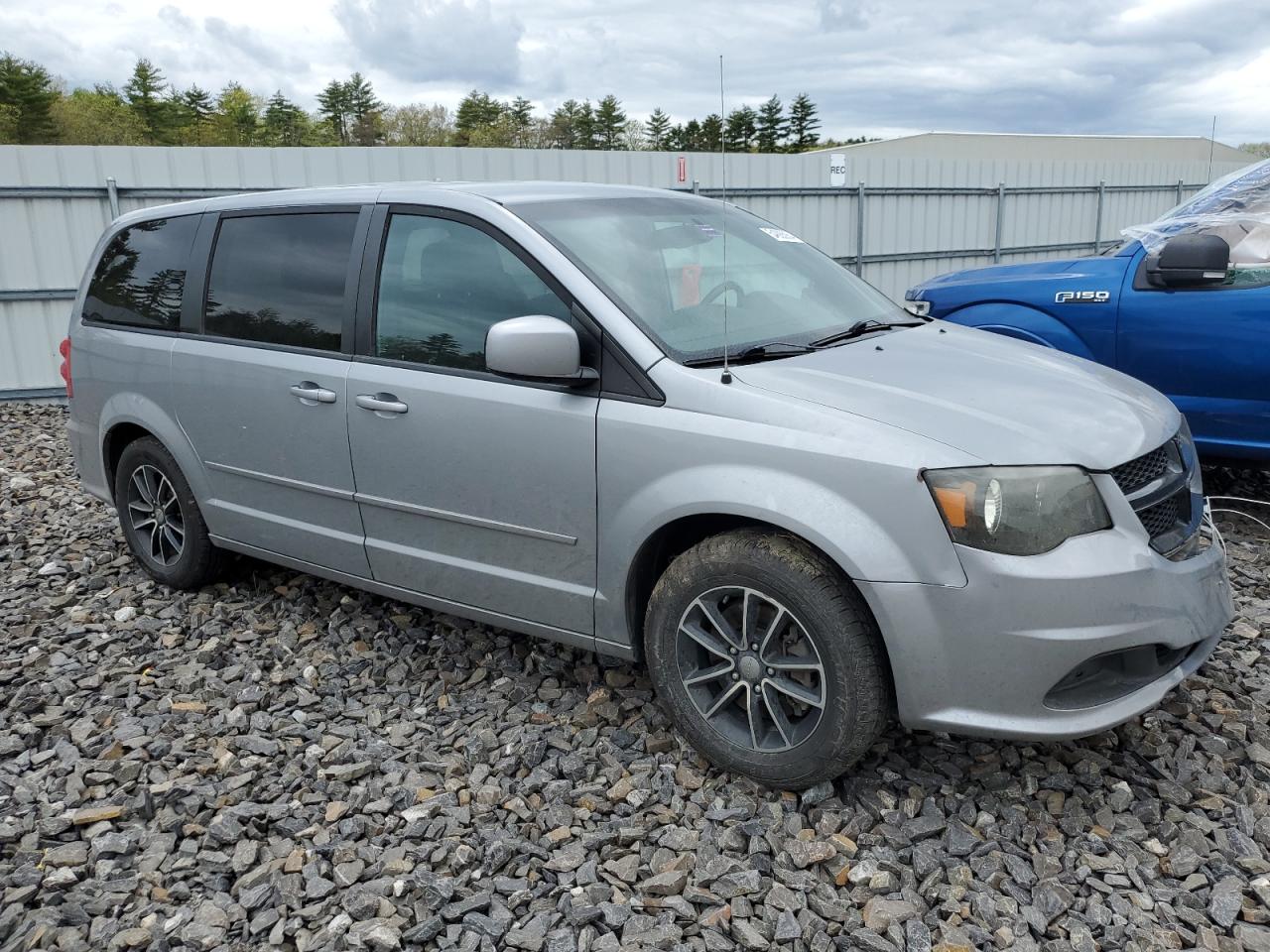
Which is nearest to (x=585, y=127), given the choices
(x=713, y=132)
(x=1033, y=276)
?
(x=713, y=132)

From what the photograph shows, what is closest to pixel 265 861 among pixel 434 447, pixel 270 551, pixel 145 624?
pixel 434 447

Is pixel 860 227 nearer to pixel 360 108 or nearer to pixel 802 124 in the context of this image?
pixel 802 124

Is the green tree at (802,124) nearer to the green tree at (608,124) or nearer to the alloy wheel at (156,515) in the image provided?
the green tree at (608,124)

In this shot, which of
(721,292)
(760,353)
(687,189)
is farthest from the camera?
(687,189)

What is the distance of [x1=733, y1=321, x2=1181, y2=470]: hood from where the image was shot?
2578 millimetres

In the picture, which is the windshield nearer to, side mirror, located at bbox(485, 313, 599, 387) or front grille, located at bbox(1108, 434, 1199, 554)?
side mirror, located at bbox(485, 313, 599, 387)

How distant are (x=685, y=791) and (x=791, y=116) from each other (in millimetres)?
74661

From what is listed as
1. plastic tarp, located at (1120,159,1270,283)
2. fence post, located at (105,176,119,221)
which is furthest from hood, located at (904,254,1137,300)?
fence post, located at (105,176,119,221)

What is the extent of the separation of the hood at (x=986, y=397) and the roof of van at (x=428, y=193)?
110cm

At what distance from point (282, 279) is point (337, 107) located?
114119mm

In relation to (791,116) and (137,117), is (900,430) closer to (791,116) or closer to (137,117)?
(791,116)

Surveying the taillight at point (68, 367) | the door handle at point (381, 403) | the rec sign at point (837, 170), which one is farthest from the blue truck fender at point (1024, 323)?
the rec sign at point (837, 170)

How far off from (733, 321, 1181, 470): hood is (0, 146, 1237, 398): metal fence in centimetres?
968

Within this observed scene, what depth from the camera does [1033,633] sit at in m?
A: 2.44
